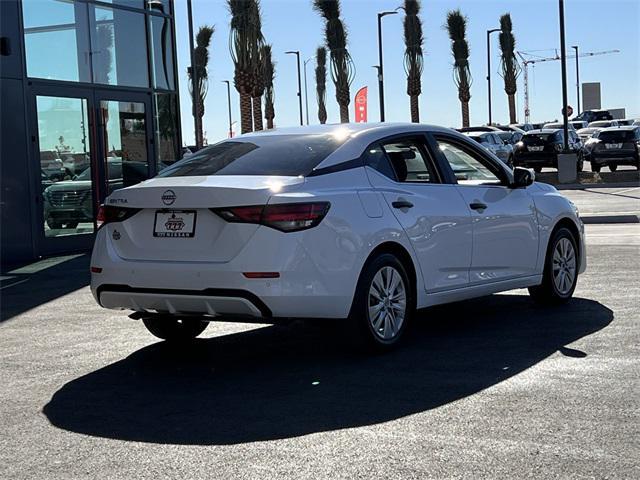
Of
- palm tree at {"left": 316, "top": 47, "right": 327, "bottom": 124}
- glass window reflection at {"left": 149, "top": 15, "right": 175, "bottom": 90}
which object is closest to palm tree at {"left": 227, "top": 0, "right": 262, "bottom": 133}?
glass window reflection at {"left": 149, "top": 15, "right": 175, "bottom": 90}

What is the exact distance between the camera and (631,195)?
26297 millimetres

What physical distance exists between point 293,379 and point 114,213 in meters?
1.70

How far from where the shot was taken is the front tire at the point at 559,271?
9.28m

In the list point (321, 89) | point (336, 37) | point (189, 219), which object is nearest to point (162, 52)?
point (189, 219)

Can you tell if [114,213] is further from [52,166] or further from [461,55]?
[461,55]

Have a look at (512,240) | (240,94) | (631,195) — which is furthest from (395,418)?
(240,94)

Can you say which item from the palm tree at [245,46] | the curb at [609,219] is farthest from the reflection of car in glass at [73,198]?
the palm tree at [245,46]

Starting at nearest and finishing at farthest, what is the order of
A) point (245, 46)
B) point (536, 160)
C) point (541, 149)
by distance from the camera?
point (541, 149) < point (536, 160) < point (245, 46)

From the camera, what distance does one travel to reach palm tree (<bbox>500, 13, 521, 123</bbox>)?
7981 cm

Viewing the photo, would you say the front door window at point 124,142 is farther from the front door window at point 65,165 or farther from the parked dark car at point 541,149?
the parked dark car at point 541,149

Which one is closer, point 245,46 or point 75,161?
point 75,161

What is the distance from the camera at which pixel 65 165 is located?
1705 cm

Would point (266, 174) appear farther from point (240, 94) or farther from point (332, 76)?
point (332, 76)

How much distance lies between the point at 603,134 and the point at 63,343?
3055cm
